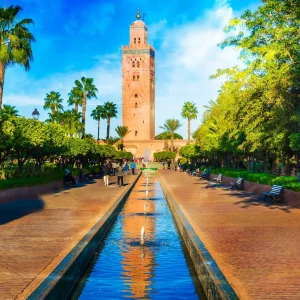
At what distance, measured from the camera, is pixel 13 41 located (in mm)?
30047

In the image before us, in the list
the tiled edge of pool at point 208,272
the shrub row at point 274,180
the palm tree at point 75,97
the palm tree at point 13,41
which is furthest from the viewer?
the palm tree at point 75,97

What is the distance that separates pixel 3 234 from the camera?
11.1m

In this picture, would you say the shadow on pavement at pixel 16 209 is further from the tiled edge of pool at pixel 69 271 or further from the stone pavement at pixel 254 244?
the stone pavement at pixel 254 244

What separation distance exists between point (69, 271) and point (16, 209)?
9.65m

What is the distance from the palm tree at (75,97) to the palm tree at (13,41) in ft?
113

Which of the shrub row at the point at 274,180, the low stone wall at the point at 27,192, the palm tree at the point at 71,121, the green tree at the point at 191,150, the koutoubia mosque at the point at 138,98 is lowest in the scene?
the low stone wall at the point at 27,192

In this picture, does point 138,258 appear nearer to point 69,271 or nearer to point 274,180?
point 69,271

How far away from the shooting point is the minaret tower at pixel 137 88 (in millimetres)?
123562

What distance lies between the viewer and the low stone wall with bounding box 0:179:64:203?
19875mm

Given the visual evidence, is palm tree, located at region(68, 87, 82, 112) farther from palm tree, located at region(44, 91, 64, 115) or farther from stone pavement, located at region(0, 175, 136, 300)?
stone pavement, located at region(0, 175, 136, 300)

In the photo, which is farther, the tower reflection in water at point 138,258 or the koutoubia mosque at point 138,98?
the koutoubia mosque at point 138,98

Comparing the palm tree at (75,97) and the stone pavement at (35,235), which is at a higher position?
the palm tree at (75,97)

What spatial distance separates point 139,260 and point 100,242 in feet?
7.65

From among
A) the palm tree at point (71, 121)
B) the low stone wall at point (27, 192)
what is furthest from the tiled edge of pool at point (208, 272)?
the palm tree at point (71, 121)
